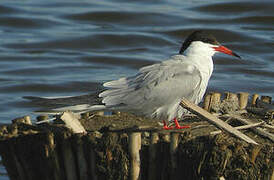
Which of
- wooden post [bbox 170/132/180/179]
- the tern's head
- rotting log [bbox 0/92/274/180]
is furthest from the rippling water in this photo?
wooden post [bbox 170/132/180/179]

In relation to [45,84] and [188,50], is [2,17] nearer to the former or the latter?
[45,84]

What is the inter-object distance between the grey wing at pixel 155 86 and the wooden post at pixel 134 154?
1509mm

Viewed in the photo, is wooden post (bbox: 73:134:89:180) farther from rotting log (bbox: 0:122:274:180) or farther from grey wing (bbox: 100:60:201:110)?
grey wing (bbox: 100:60:201:110)

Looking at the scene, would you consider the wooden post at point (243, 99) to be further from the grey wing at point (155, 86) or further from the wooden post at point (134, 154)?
the wooden post at point (134, 154)

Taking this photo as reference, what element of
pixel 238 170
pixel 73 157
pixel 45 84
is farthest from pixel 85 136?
pixel 45 84

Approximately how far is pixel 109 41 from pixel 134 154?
884cm

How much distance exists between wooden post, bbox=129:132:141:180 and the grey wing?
1509 mm

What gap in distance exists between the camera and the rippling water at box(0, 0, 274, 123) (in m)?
11.5

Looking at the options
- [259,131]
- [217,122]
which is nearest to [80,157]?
[217,122]

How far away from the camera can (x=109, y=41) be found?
13.9 meters

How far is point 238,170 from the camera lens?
505cm

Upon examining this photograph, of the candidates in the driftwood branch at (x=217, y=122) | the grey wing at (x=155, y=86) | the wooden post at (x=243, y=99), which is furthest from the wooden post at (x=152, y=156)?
the wooden post at (x=243, y=99)

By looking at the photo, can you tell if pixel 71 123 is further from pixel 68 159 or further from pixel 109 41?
pixel 109 41

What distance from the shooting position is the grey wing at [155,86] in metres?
6.77
